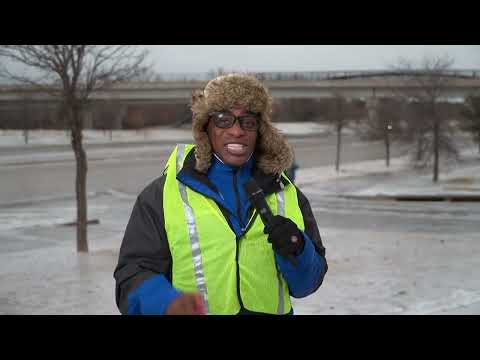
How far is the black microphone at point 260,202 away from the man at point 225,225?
2 centimetres

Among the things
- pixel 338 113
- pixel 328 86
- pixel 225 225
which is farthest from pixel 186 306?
pixel 328 86

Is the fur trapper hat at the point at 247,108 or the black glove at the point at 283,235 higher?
the fur trapper hat at the point at 247,108

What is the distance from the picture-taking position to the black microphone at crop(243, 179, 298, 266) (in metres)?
2.32

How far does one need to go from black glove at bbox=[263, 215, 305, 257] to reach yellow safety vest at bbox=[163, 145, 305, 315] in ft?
0.75

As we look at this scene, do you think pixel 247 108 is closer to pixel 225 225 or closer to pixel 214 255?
pixel 225 225

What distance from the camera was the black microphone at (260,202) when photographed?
2.32 meters

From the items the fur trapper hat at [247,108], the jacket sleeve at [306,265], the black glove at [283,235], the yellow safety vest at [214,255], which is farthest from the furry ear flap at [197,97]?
the black glove at [283,235]

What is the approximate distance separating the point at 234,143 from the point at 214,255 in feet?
1.38

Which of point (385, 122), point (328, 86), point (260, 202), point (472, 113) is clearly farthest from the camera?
point (328, 86)

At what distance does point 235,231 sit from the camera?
8.29 ft

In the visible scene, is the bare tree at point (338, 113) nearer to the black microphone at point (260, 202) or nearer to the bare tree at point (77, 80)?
the bare tree at point (77, 80)

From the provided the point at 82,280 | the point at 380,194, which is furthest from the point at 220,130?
the point at 380,194

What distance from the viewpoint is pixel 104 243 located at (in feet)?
45.0
